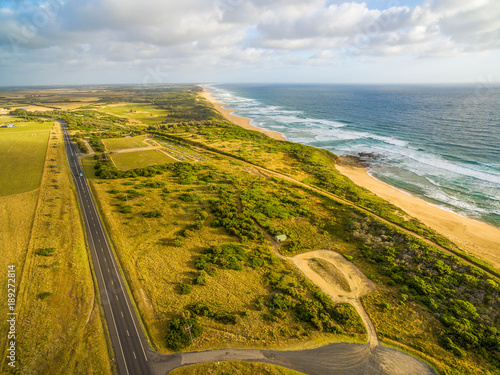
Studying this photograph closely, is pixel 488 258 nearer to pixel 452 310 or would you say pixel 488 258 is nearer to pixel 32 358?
pixel 452 310

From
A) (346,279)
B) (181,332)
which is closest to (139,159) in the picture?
(181,332)

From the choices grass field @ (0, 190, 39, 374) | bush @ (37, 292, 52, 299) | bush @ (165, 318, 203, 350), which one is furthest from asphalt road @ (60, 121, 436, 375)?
grass field @ (0, 190, 39, 374)

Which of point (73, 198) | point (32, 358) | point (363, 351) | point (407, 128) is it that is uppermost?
point (407, 128)

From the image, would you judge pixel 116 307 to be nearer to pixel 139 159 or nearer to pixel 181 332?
pixel 181 332

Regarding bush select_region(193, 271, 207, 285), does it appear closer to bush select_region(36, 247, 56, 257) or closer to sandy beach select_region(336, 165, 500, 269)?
bush select_region(36, 247, 56, 257)

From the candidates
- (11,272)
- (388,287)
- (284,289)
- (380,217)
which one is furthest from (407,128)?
(11,272)

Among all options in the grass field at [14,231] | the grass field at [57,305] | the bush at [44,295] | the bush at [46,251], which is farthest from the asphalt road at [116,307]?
the grass field at [14,231]

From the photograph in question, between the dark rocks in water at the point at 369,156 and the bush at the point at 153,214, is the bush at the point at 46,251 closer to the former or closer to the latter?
the bush at the point at 153,214
